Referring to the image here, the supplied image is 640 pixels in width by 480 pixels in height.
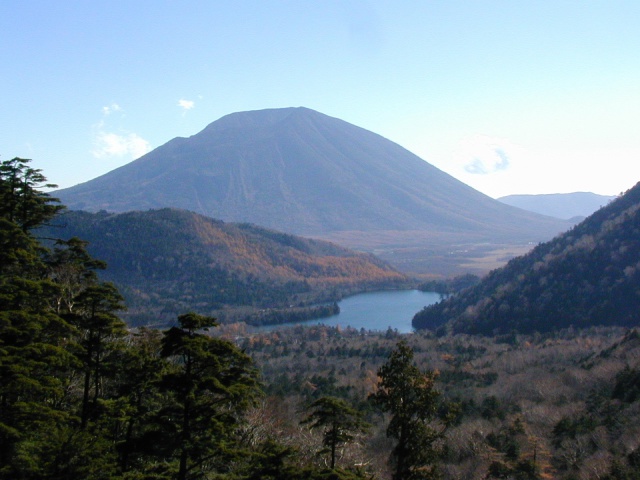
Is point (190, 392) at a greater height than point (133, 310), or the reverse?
point (190, 392)

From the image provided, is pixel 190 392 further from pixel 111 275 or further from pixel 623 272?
pixel 111 275

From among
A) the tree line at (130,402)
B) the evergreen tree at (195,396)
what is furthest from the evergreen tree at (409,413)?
the evergreen tree at (195,396)

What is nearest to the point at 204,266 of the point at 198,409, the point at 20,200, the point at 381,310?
the point at 381,310

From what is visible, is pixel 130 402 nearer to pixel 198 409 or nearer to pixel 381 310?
pixel 198 409

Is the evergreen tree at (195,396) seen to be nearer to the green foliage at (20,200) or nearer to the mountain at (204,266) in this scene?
the green foliage at (20,200)

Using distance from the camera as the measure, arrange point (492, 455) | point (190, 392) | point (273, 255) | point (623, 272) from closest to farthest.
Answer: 1. point (190, 392)
2. point (492, 455)
3. point (623, 272)
4. point (273, 255)

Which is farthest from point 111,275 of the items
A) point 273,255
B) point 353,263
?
point 353,263

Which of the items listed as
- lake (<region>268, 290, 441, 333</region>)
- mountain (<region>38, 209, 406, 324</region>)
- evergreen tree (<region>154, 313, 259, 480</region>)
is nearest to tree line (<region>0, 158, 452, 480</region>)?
evergreen tree (<region>154, 313, 259, 480</region>)
